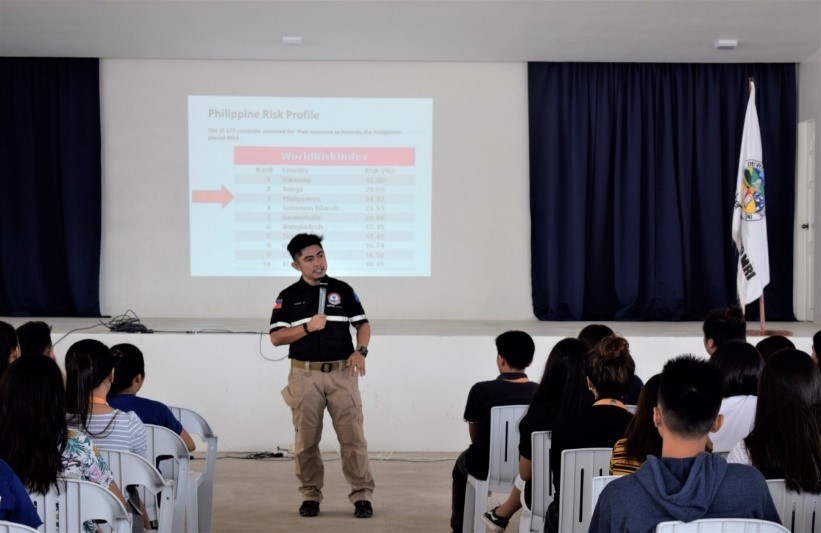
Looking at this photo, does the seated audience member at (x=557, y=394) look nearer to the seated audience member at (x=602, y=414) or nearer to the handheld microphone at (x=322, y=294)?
the seated audience member at (x=602, y=414)

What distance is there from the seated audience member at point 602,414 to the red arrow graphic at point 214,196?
18.2ft

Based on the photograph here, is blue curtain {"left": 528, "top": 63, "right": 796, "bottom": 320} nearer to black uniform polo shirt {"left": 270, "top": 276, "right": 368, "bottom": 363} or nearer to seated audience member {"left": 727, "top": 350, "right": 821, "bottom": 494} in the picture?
black uniform polo shirt {"left": 270, "top": 276, "right": 368, "bottom": 363}

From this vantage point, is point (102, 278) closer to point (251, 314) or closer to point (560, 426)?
point (251, 314)

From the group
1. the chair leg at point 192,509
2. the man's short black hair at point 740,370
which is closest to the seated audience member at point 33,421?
the chair leg at point 192,509

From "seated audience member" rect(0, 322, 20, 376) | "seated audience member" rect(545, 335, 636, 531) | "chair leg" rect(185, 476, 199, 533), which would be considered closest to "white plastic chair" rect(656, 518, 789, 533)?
"seated audience member" rect(545, 335, 636, 531)

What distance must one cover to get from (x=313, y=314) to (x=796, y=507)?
279 cm

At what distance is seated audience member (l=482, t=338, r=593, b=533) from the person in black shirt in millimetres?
1535

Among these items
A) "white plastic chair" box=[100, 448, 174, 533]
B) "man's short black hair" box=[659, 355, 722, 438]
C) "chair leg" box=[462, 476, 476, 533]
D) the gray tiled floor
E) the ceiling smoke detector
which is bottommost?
the gray tiled floor

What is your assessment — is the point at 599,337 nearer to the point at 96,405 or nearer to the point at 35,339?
the point at 96,405

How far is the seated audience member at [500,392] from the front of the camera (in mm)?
3779

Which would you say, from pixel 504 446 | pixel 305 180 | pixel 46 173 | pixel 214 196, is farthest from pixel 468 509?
pixel 46 173

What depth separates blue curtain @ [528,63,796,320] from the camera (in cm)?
821

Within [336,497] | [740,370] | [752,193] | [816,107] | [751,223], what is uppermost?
[816,107]

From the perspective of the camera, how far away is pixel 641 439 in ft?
7.87
